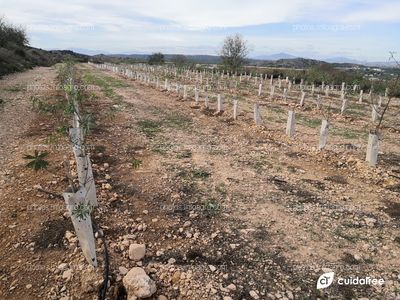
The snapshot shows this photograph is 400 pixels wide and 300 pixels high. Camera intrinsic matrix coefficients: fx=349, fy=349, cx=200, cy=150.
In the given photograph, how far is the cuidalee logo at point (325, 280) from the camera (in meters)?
3.59

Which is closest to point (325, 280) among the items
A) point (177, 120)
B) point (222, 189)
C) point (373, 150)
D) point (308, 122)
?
point (222, 189)

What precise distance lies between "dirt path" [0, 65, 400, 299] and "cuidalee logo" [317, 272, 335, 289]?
6cm

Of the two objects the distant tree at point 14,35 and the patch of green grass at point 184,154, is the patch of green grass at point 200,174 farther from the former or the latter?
the distant tree at point 14,35

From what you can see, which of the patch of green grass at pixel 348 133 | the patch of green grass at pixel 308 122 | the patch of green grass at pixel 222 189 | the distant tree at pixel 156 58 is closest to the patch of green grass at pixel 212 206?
the patch of green grass at pixel 222 189

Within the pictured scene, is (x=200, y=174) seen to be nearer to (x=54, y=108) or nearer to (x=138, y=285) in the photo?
(x=54, y=108)

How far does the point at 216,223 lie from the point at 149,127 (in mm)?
6232

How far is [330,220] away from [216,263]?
1.93 m

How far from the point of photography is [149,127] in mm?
10469

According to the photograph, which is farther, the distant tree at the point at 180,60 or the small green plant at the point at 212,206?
the distant tree at the point at 180,60

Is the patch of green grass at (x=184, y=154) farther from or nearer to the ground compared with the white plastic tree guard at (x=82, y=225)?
nearer to the ground

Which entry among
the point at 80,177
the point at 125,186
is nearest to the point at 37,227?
the point at 80,177

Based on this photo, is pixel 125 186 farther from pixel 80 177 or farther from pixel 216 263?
pixel 216 263

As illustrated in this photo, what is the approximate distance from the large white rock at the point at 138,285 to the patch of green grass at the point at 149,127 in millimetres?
6175

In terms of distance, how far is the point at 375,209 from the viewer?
526cm
